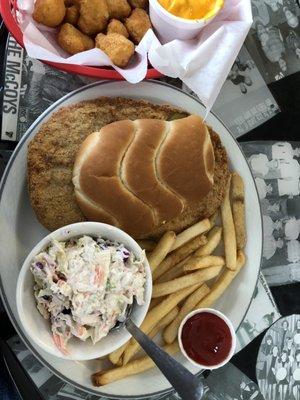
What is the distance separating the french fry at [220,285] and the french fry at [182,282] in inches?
2.2

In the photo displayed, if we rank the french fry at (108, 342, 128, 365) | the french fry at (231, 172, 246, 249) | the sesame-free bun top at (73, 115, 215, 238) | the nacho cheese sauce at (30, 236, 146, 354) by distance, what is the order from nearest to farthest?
the nacho cheese sauce at (30, 236, 146, 354) → the sesame-free bun top at (73, 115, 215, 238) → the french fry at (108, 342, 128, 365) → the french fry at (231, 172, 246, 249)

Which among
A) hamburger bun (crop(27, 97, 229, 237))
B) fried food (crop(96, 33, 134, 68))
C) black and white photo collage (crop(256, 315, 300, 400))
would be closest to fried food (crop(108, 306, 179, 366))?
hamburger bun (crop(27, 97, 229, 237))

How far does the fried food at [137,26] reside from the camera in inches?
64.2

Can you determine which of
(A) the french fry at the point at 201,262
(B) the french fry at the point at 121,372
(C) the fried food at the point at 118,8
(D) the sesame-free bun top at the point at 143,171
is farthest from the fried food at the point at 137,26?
(B) the french fry at the point at 121,372

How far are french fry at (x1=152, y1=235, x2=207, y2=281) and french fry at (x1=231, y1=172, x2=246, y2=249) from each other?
0.13 meters

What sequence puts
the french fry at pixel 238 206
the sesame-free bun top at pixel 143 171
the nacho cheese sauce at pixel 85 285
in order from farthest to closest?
the french fry at pixel 238 206
the sesame-free bun top at pixel 143 171
the nacho cheese sauce at pixel 85 285

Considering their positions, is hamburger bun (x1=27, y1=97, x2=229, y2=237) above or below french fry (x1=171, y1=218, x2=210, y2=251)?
above

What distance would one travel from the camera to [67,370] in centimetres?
161

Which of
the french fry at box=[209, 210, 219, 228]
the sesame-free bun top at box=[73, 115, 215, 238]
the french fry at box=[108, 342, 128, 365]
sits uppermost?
the sesame-free bun top at box=[73, 115, 215, 238]

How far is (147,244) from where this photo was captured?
166 cm

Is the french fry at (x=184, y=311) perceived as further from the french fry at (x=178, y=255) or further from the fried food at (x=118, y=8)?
the fried food at (x=118, y=8)

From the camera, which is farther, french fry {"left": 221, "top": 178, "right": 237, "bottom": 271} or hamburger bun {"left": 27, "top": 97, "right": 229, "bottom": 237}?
french fry {"left": 221, "top": 178, "right": 237, "bottom": 271}

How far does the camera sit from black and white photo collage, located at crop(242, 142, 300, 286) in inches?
73.3

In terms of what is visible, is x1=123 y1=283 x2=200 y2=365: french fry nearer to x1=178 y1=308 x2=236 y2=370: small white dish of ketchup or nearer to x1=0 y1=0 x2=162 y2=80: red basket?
x1=178 y1=308 x2=236 y2=370: small white dish of ketchup
